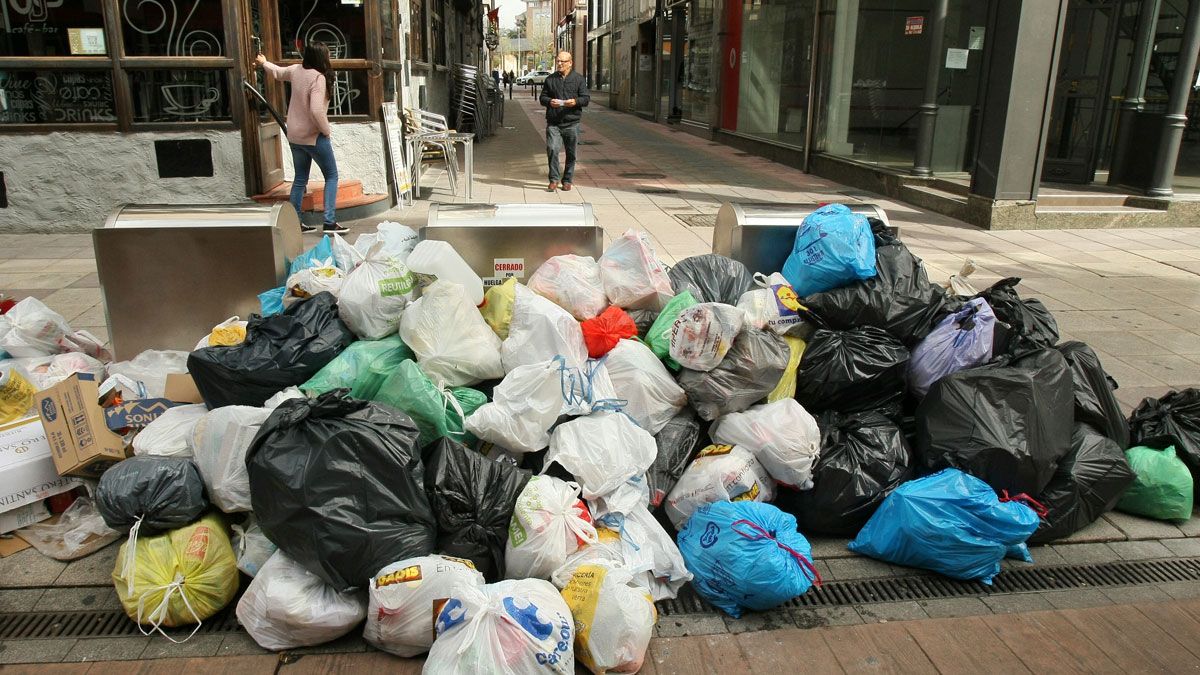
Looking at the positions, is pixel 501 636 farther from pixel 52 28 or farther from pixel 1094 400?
pixel 52 28

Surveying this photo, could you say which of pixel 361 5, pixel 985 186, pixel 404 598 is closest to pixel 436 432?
pixel 404 598

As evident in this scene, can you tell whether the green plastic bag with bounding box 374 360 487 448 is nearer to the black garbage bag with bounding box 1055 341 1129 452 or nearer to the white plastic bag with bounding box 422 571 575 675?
the white plastic bag with bounding box 422 571 575 675

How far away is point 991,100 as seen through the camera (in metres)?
9.35

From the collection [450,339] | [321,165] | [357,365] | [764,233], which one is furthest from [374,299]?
[321,165]

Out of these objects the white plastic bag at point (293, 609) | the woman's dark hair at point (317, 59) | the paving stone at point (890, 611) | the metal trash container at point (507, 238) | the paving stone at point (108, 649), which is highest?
the woman's dark hair at point (317, 59)

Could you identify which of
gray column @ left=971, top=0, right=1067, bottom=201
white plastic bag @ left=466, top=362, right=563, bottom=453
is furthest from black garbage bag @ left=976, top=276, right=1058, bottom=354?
gray column @ left=971, top=0, right=1067, bottom=201

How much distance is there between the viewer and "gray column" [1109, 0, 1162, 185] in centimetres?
1055

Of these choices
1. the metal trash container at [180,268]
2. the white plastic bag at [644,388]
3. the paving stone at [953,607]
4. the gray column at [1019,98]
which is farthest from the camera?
the gray column at [1019,98]

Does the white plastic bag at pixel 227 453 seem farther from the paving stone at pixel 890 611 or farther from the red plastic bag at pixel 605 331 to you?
the paving stone at pixel 890 611

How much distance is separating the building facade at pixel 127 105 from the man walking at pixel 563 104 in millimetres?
3411

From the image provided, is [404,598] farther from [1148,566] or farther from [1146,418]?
[1146,418]

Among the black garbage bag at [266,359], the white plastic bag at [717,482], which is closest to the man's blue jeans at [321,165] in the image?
the black garbage bag at [266,359]

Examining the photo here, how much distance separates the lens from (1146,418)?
3.88m

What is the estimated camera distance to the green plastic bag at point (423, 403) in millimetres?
3186
